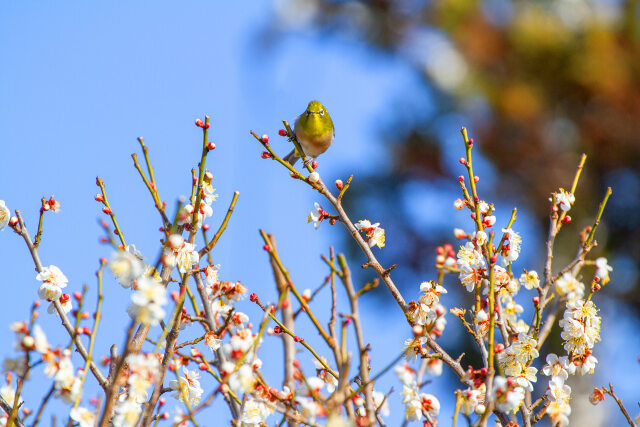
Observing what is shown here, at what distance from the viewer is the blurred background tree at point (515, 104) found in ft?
34.4

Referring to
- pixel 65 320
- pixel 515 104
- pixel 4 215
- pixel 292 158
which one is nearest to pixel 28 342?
pixel 65 320

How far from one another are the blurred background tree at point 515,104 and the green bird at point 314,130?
6.59 metres

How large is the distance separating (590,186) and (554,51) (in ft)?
7.64

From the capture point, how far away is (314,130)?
3779 mm

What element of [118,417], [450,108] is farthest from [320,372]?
[450,108]

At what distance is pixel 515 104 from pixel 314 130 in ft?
26.1

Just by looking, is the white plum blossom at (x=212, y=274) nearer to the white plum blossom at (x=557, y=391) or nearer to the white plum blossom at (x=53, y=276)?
the white plum blossom at (x=53, y=276)

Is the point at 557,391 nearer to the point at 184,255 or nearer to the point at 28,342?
the point at 184,255

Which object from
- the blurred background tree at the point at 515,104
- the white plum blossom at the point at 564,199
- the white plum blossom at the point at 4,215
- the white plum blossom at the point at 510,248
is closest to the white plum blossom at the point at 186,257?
the white plum blossom at the point at 4,215

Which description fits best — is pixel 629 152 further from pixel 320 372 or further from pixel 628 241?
pixel 320 372

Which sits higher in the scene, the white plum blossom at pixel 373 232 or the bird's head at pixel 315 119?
the bird's head at pixel 315 119

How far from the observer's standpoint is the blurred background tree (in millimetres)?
10492

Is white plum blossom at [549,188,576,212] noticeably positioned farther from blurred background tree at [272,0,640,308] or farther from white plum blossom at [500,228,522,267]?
blurred background tree at [272,0,640,308]

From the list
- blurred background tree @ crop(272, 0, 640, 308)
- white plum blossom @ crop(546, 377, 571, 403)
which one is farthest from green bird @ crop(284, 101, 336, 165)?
blurred background tree @ crop(272, 0, 640, 308)
